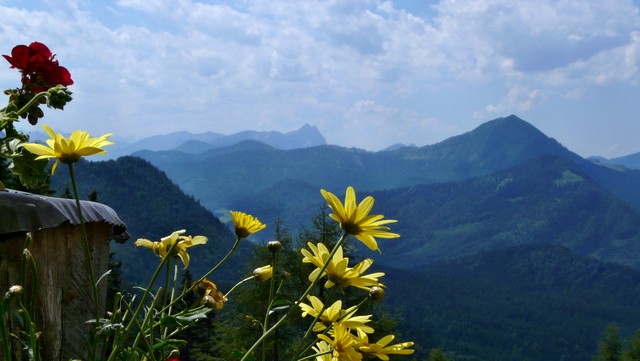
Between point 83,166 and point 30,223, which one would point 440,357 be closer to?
point 30,223

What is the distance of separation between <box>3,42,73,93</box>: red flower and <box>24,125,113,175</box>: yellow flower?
0.71 m

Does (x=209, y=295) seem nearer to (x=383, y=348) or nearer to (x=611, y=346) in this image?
(x=383, y=348)

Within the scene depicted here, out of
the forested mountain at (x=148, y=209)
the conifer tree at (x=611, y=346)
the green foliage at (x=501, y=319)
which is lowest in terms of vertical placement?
the green foliage at (x=501, y=319)

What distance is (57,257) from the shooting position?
1.57 m

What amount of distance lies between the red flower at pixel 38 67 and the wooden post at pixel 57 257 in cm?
42

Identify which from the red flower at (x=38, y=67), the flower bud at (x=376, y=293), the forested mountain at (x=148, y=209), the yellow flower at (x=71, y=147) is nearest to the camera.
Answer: the yellow flower at (x=71, y=147)

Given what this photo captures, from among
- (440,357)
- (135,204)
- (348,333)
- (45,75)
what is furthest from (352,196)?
(135,204)

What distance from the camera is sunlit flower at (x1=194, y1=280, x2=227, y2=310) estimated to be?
1388 millimetres

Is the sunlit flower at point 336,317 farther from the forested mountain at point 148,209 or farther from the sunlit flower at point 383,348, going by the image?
the forested mountain at point 148,209

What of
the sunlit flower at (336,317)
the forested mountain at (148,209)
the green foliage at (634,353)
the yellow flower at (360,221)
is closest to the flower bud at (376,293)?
the sunlit flower at (336,317)

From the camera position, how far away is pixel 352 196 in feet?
3.86

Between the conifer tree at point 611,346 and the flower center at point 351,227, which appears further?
the conifer tree at point 611,346

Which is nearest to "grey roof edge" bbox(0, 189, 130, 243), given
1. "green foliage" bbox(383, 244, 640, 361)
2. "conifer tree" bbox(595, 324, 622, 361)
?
"conifer tree" bbox(595, 324, 622, 361)

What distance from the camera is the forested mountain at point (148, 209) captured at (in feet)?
438
